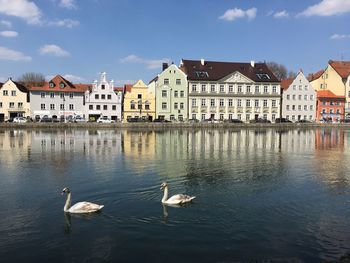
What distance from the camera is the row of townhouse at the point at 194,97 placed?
87.9 meters

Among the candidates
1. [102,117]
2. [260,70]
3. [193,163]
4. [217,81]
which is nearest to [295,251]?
[193,163]

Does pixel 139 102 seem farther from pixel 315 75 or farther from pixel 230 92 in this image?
pixel 315 75

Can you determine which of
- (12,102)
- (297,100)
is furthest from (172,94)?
(12,102)

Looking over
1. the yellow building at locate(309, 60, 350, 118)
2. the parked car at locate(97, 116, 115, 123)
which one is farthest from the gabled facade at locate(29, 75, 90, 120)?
the yellow building at locate(309, 60, 350, 118)

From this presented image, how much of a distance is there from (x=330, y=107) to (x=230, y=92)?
28.2m

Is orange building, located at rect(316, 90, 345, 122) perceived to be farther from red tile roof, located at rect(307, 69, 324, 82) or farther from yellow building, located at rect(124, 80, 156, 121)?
yellow building, located at rect(124, 80, 156, 121)

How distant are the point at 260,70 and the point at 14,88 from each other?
203ft

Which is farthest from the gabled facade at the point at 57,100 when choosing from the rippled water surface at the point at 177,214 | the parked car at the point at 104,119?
the rippled water surface at the point at 177,214

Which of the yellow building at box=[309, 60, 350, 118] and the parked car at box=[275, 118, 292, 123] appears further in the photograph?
the yellow building at box=[309, 60, 350, 118]

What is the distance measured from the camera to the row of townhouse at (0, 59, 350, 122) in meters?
87.9

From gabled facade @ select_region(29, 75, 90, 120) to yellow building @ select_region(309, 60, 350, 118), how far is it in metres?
66.7

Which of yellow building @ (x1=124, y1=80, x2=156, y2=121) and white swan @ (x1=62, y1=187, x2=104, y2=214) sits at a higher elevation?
yellow building @ (x1=124, y1=80, x2=156, y2=121)

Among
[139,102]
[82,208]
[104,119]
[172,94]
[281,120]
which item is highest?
[172,94]

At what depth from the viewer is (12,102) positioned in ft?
287
